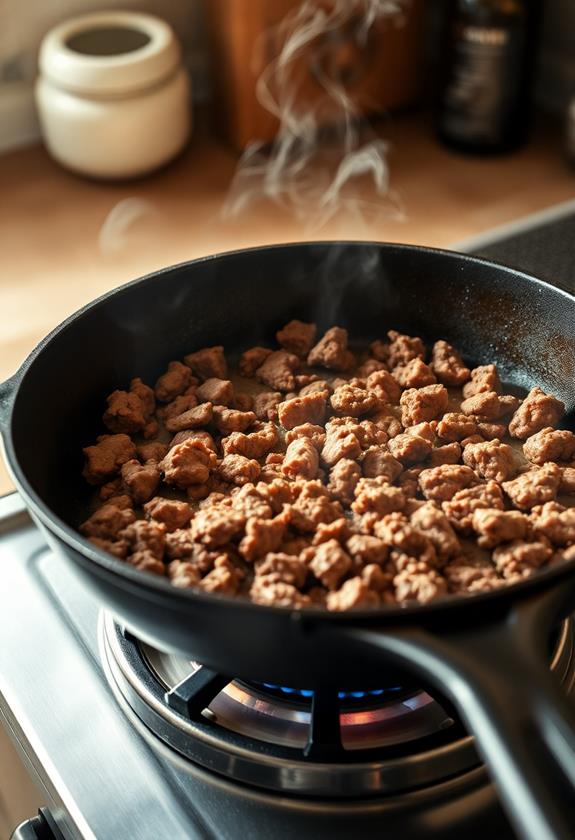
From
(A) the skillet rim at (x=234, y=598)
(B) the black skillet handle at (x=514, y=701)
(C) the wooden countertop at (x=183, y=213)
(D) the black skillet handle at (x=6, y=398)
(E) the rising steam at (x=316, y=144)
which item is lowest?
(C) the wooden countertop at (x=183, y=213)

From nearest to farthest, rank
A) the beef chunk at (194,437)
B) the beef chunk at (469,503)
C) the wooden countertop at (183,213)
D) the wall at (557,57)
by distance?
1. the beef chunk at (469,503)
2. the beef chunk at (194,437)
3. the wooden countertop at (183,213)
4. the wall at (557,57)

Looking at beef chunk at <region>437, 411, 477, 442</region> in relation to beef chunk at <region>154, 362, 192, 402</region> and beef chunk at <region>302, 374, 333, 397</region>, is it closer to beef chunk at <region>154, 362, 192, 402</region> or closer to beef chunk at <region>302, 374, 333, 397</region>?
beef chunk at <region>302, 374, 333, 397</region>

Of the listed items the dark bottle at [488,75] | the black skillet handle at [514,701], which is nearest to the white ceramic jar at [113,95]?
the dark bottle at [488,75]

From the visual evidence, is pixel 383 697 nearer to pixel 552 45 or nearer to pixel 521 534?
pixel 521 534

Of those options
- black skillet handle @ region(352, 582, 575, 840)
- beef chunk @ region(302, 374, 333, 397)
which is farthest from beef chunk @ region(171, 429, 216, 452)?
black skillet handle @ region(352, 582, 575, 840)

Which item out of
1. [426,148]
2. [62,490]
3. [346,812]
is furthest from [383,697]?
[426,148]

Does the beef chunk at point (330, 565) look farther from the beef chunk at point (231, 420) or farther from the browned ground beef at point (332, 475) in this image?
the beef chunk at point (231, 420)
